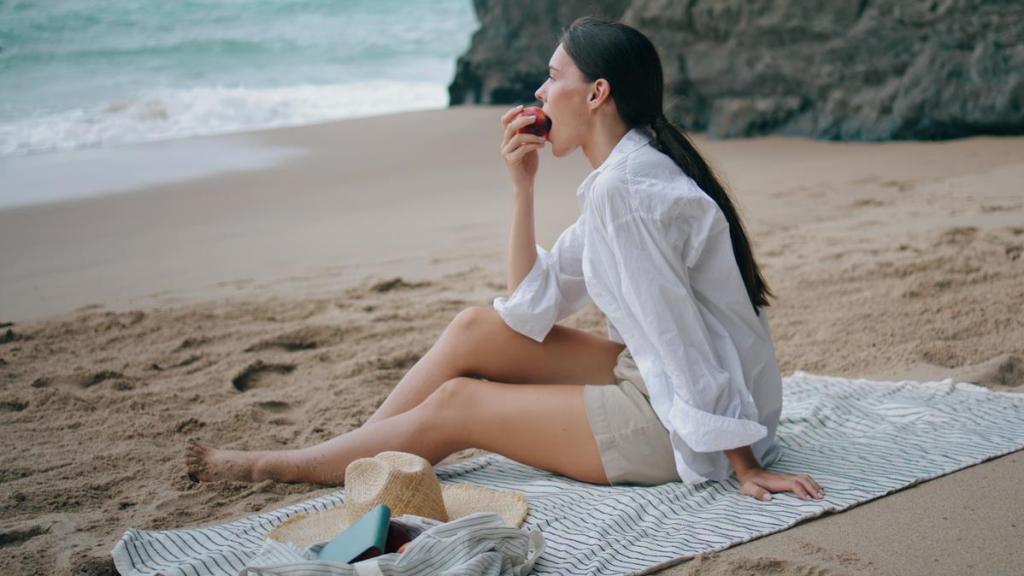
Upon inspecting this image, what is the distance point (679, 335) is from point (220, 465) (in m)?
1.42

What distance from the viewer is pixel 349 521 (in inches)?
98.4

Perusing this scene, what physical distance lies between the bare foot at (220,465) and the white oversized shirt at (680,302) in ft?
→ 3.84

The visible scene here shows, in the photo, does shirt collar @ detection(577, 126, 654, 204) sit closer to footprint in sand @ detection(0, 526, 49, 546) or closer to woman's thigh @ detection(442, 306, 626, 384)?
woman's thigh @ detection(442, 306, 626, 384)

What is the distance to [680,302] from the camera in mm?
2408

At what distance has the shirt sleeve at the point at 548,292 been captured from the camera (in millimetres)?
2844

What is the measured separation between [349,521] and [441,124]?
8.49 metres

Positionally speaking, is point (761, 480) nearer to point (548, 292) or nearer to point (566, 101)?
point (548, 292)

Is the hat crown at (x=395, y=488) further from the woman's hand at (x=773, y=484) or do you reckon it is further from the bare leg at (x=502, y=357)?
the woman's hand at (x=773, y=484)

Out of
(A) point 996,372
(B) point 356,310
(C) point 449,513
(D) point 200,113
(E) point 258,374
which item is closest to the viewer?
(C) point 449,513

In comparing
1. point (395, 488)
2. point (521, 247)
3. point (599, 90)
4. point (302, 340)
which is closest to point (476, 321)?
point (521, 247)

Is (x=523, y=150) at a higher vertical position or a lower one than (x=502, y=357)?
higher

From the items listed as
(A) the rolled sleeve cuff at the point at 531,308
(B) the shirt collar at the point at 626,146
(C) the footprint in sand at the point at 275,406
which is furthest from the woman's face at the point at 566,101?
(C) the footprint in sand at the point at 275,406

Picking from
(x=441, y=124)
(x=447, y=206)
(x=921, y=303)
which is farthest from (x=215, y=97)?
(x=921, y=303)

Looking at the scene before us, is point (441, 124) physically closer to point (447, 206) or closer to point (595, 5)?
point (595, 5)
